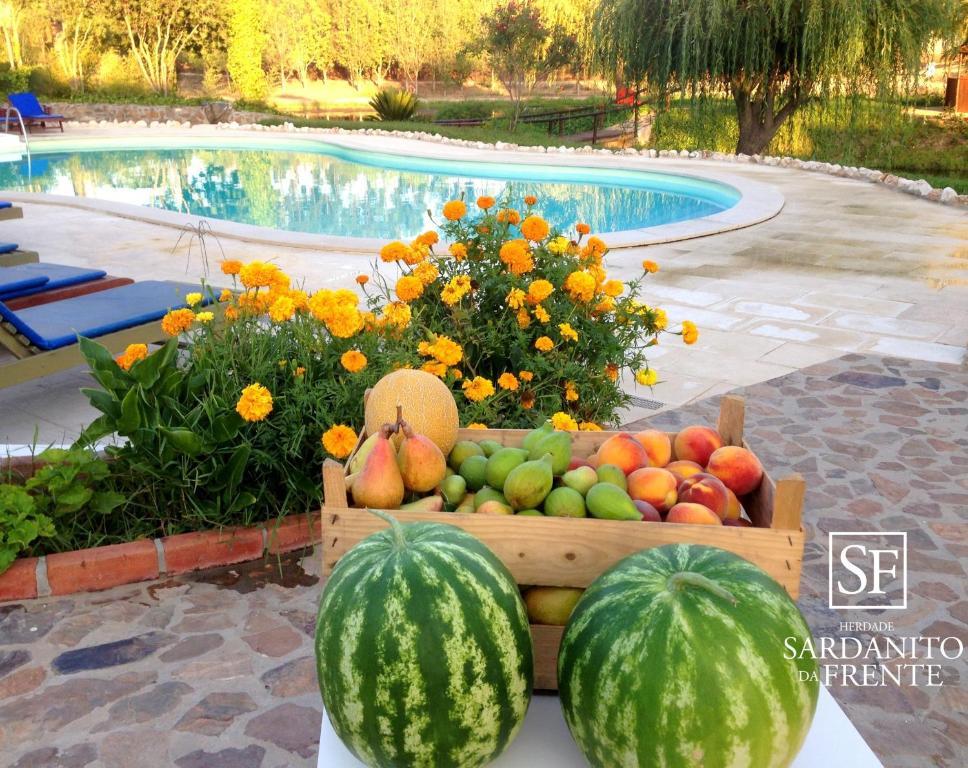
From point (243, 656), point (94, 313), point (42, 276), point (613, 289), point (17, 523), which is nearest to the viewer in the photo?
point (243, 656)

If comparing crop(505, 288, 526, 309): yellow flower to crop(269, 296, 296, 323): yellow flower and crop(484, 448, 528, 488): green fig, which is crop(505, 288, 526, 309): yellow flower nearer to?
crop(269, 296, 296, 323): yellow flower

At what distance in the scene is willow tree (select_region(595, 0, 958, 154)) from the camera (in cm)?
1625

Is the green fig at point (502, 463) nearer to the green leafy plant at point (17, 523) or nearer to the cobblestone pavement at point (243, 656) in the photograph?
the cobblestone pavement at point (243, 656)

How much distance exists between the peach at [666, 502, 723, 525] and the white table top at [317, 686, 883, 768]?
36 cm

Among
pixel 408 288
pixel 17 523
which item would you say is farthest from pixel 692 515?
pixel 17 523

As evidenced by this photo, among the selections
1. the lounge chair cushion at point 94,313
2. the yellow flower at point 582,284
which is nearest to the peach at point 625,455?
the yellow flower at point 582,284

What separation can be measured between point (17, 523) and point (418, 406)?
171 centimetres

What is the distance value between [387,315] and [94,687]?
5.44ft

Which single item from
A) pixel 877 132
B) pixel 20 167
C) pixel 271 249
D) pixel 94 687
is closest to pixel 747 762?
pixel 94 687

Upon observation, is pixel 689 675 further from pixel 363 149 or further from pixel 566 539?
pixel 363 149

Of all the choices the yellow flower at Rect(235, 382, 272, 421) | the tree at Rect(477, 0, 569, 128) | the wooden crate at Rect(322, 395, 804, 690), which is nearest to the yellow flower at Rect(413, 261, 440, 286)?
the yellow flower at Rect(235, 382, 272, 421)

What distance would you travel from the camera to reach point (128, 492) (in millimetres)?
3279

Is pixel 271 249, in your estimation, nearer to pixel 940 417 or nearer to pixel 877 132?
pixel 940 417

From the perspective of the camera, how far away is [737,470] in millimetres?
1782
